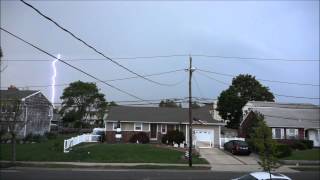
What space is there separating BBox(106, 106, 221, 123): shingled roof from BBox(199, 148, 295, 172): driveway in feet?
25.1

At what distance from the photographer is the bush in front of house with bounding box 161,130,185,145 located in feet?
172

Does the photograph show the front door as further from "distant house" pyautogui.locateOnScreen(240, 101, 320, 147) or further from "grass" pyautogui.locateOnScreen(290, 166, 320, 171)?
"grass" pyautogui.locateOnScreen(290, 166, 320, 171)

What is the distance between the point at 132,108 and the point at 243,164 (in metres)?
25.5

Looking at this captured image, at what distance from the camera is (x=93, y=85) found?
10381 cm

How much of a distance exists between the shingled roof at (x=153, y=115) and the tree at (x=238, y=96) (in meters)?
26.2

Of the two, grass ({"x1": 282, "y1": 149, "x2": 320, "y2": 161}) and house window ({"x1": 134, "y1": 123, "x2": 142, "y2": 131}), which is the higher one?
house window ({"x1": 134, "y1": 123, "x2": 142, "y2": 131})

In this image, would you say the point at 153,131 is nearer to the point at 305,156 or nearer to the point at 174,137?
the point at 174,137

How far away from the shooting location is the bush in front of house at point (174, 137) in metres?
52.5

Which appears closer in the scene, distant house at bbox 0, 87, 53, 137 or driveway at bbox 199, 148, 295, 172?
driveway at bbox 199, 148, 295, 172

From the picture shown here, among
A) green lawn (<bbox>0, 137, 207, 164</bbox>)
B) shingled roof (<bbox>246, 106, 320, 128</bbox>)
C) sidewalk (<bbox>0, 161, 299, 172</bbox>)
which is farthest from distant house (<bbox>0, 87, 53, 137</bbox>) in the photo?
shingled roof (<bbox>246, 106, 320, 128</bbox>)

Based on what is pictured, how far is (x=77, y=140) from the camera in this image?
4981 cm

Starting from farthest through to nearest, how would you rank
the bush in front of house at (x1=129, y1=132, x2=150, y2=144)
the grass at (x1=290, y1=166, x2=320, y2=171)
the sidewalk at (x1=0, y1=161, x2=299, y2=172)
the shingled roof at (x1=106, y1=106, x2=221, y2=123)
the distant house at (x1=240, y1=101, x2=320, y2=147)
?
the shingled roof at (x1=106, y1=106, x2=221, y2=123) < the distant house at (x1=240, y1=101, x2=320, y2=147) < the bush in front of house at (x1=129, y1=132, x2=150, y2=144) < the grass at (x1=290, y1=166, x2=320, y2=171) < the sidewalk at (x1=0, y1=161, x2=299, y2=172)

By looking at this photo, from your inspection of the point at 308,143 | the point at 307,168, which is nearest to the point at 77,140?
the point at 307,168

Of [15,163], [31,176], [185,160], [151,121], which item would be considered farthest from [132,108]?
[31,176]
